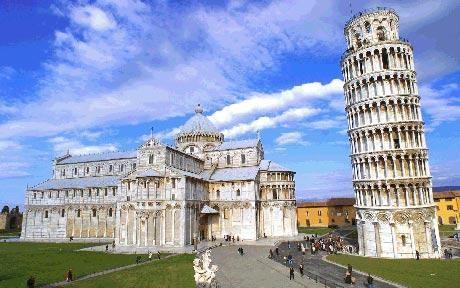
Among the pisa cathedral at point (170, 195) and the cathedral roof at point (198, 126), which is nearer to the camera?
the pisa cathedral at point (170, 195)

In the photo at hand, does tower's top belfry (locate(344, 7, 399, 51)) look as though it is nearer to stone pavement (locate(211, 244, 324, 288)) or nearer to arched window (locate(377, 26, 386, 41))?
arched window (locate(377, 26, 386, 41))

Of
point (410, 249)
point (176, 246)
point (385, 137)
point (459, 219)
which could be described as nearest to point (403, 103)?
point (385, 137)

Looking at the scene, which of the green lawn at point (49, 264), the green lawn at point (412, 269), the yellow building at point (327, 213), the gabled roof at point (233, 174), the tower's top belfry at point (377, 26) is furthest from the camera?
the yellow building at point (327, 213)

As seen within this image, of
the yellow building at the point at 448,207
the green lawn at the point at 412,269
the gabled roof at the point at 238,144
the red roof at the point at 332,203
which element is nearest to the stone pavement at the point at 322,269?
the green lawn at the point at 412,269

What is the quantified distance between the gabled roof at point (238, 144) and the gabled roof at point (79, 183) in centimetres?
2137

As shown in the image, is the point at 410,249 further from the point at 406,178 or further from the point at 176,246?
the point at 176,246

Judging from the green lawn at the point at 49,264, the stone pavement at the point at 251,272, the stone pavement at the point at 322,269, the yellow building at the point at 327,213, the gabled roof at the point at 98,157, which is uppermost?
the gabled roof at the point at 98,157

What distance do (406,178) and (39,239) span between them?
64.6 metres

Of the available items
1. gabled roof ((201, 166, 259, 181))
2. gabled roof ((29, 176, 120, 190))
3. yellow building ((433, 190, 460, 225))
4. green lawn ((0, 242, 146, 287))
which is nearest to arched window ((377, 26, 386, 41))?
gabled roof ((201, 166, 259, 181))


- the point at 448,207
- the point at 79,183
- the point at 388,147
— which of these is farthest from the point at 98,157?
the point at 448,207

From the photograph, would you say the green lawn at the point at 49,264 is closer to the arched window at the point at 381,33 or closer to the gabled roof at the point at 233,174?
the gabled roof at the point at 233,174

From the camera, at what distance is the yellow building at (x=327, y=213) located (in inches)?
3022

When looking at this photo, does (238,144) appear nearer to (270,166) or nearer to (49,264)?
(270,166)

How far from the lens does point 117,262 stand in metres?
37.2
